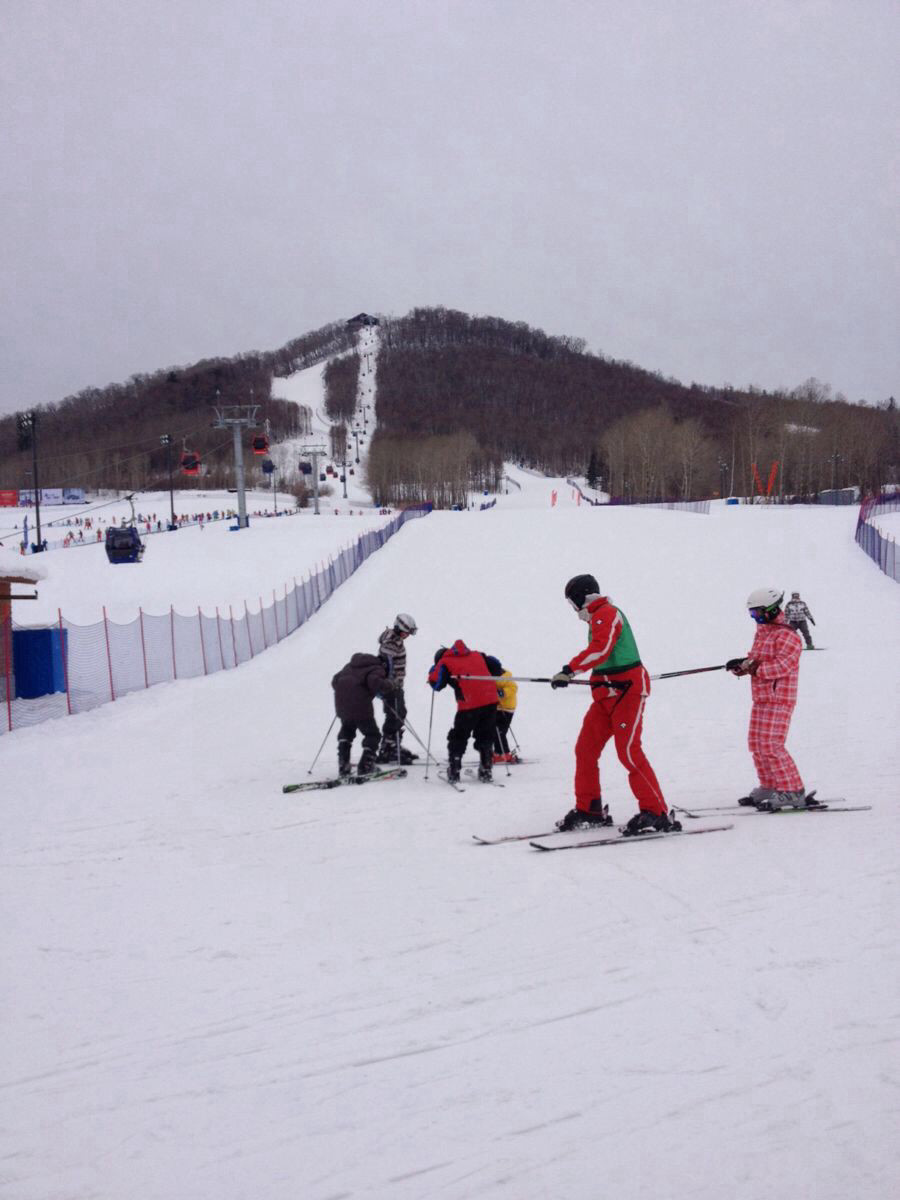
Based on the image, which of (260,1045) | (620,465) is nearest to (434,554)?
(260,1045)

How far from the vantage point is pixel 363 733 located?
817 cm

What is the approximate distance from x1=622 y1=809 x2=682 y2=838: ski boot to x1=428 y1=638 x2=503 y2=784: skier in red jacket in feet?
6.97

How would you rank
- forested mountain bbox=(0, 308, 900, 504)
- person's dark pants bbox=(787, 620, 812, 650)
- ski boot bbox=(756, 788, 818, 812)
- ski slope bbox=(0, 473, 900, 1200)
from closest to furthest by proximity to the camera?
ski slope bbox=(0, 473, 900, 1200)
ski boot bbox=(756, 788, 818, 812)
person's dark pants bbox=(787, 620, 812, 650)
forested mountain bbox=(0, 308, 900, 504)

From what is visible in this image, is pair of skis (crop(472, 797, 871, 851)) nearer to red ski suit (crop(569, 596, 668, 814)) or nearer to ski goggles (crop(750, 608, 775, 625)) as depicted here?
red ski suit (crop(569, 596, 668, 814))

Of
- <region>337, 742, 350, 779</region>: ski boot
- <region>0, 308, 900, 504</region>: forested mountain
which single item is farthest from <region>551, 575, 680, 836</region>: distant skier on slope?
<region>0, 308, 900, 504</region>: forested mountain

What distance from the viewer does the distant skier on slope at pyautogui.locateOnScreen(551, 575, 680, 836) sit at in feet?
19.5

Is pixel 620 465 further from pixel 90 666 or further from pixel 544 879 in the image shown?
pixel 544 879

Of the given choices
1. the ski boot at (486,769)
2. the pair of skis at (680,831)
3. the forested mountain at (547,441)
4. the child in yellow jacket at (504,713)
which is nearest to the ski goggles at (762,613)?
the pair of skis at (680,831)

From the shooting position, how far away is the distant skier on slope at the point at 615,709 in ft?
19.5

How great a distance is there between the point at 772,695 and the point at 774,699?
31 mm

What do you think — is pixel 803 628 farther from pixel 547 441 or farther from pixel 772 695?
pixel 547 441

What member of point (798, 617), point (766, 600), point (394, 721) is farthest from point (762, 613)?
point (798, 617)

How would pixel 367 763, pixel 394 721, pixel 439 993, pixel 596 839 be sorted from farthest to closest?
pixel 394 721 → pixel 367 763 → pixel 596 839 → pixel 439 993

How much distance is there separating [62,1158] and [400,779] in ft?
17.9
